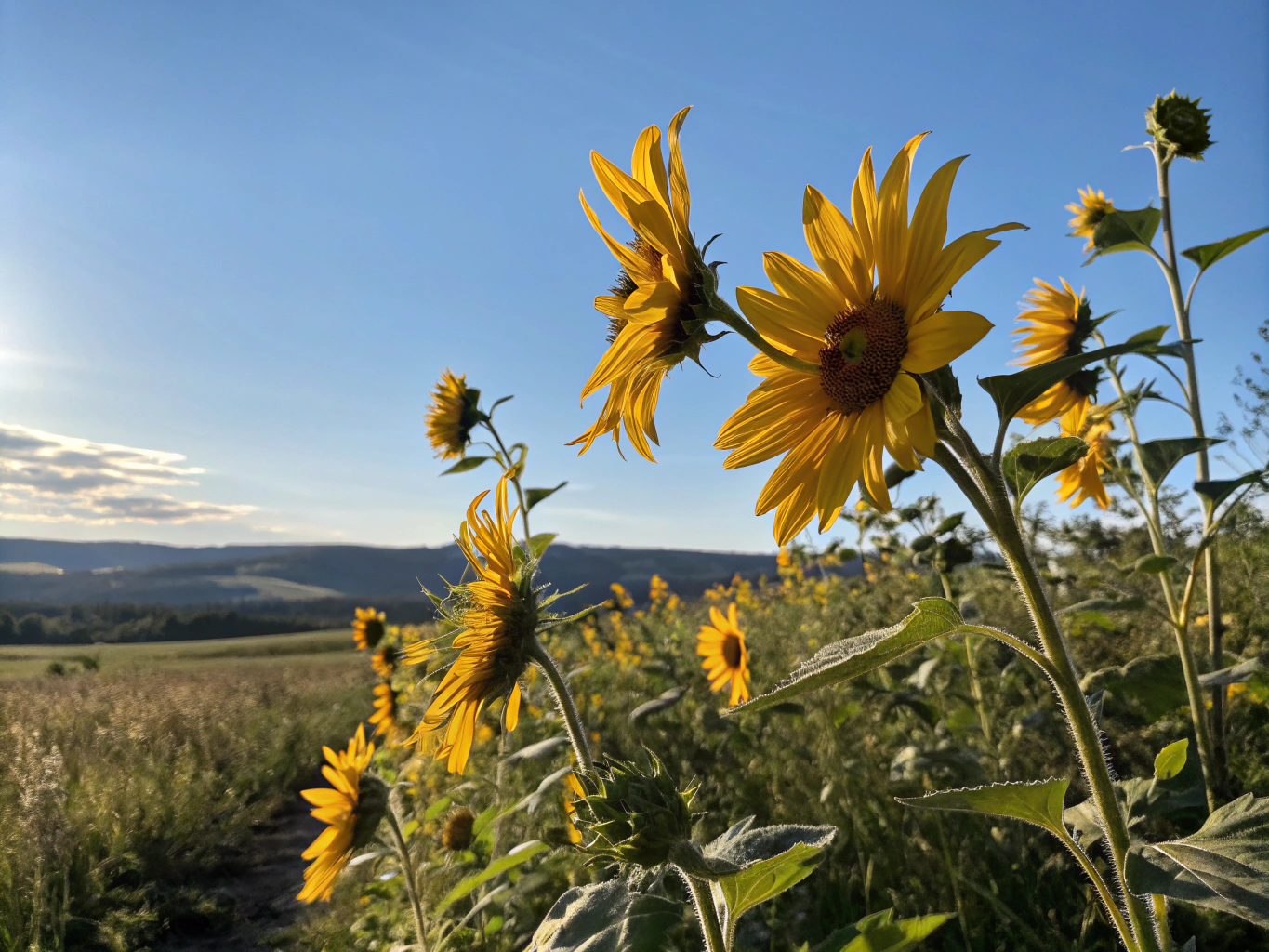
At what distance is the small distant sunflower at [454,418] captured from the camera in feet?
9.34

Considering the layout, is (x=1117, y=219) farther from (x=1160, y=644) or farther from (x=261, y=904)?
(x=261, y=904)

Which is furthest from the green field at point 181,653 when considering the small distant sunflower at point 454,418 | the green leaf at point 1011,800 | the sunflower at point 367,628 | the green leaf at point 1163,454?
the green leaf at point 1011,800

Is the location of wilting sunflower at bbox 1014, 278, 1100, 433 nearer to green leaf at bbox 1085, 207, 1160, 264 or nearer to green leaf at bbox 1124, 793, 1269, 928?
green leaf at bbox 1085, 207, 1160, 264

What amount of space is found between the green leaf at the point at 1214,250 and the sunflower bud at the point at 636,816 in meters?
1.68

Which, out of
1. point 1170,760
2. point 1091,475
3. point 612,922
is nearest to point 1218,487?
point 1091,475

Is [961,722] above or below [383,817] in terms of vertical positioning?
above

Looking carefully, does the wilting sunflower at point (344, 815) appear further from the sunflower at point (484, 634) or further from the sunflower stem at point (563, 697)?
the sunflower stem at point (563, 697)

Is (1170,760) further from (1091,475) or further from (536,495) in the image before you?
(536,495)

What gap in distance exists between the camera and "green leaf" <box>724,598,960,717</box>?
2.10 feet

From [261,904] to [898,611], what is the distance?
3768 millimetres

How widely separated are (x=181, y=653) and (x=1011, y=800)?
10.6m

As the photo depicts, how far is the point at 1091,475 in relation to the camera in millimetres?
1812

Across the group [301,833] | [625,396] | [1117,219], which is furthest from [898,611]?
[301,833]

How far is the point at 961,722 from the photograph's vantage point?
2312 mm
